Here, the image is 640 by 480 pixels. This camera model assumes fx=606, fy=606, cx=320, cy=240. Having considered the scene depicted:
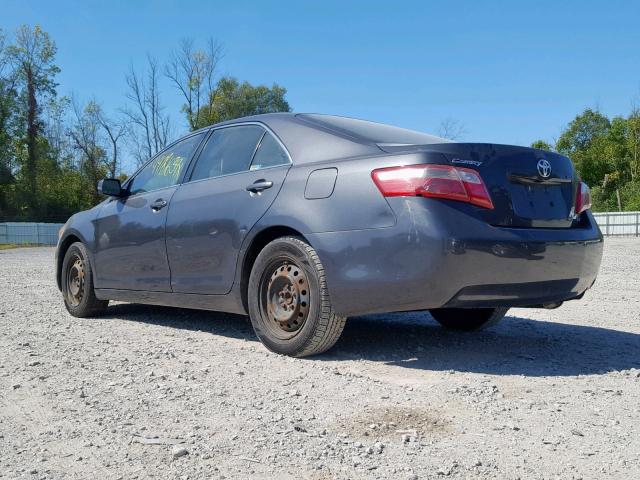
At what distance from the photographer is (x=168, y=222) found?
15.7ft

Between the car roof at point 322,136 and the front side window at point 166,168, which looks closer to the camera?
the car roof at point 322,136

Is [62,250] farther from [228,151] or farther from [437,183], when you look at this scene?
[437,183]

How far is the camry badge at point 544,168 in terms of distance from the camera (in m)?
3.66

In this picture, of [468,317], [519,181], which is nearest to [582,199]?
[519,181]

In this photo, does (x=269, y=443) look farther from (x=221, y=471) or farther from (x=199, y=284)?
(x=199, y=284)

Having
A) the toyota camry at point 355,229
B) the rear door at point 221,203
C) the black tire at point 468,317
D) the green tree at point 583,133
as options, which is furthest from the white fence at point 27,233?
the green tree at point 583,133

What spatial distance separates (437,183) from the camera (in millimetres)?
3297

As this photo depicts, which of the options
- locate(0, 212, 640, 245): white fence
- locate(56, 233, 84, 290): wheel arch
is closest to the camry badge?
locate(56, 233, 84, 290): wheel arch

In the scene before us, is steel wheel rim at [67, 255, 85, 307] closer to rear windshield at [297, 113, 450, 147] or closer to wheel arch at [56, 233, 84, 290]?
wheel arch at [56, 233, 84, 290]

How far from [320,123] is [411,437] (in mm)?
2383

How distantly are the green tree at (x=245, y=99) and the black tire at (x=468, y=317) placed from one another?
43036 mm

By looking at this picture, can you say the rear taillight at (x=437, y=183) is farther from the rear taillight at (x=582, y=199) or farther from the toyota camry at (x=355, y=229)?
the rear taillight at (x=582, y=199)

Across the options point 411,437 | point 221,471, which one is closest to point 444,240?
point 411,437

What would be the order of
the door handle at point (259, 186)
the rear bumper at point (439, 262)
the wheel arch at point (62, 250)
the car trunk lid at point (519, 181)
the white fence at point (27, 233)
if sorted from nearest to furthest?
the rear bumper at point (439, 262)
the car trunk lid at point (519, 181)
the door handle at point (259, 186)
the wheel arch at point (62, 250)
the white fence at point (27, 233)
